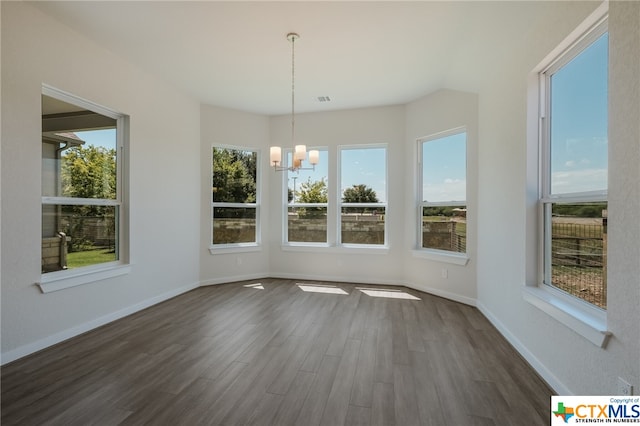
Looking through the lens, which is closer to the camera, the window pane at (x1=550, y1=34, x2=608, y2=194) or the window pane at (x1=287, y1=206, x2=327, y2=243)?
the window pane at (x1=550, y1=34, x2=608, y2=194)

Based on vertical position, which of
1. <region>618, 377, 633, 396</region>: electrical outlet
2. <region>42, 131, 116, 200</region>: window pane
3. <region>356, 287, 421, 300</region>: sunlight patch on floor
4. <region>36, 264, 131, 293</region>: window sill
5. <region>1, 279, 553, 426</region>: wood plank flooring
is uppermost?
<region>42, 131, 116, 200</region>: window pane

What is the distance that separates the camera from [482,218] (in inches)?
150

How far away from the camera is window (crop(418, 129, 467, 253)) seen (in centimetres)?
431

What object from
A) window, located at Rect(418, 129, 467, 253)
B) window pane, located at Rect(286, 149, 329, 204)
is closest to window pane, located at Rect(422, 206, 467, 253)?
window, located at Rect(418, 129, 467, 253)

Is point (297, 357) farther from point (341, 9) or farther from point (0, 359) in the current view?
point (341, 9)

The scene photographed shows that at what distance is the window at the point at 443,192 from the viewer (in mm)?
4309

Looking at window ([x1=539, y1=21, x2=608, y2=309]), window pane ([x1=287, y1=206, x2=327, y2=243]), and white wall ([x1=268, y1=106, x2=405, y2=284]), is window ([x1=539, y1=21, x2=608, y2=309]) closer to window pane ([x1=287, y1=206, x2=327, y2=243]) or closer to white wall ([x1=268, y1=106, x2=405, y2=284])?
white wall ([x1=268, y1=106, x2=405, y2=284])

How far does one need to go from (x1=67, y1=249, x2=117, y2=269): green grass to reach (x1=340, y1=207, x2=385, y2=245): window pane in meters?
3.43

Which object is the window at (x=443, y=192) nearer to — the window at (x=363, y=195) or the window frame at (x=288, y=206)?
the window at (x=363, y=195)

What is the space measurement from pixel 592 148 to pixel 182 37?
360 centimetres

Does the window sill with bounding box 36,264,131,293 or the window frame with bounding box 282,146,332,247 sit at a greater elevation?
the window frame with bounding box 282,146,332,247

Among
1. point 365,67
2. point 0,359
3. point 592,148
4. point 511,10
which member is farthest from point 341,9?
point 0,359

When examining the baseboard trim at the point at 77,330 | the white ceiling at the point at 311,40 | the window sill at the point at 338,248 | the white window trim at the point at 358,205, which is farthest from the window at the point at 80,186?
the white window trim at the point at 358,205

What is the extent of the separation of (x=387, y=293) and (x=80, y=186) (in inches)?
162
